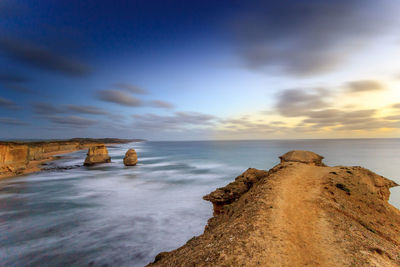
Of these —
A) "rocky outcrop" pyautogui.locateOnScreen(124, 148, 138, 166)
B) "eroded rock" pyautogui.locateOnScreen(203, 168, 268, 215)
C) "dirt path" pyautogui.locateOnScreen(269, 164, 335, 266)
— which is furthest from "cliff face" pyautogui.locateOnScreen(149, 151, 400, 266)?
"rocky outcrop" pyautogui.locateOnScreen(124, 148, 138, 166)

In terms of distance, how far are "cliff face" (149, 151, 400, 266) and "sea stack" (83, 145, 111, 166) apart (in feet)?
148

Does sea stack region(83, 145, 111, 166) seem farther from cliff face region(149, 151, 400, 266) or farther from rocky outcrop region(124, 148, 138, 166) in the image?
cliff face region(149, 151, 400, 266)

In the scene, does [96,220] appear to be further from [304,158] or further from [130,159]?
[130,159]

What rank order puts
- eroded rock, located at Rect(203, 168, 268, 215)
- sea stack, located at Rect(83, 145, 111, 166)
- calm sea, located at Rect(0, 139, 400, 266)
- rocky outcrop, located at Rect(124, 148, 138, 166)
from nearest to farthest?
1. calm sea, located at Rect(0, 139, 400, 266)
2. eroded rock, located at Rect(203, 168, 268, 215)
3. sea stack, located at Rect(83, 145, 111, 166)
4. rocky outcrop, located at Rect(124, 148, 138, 166)

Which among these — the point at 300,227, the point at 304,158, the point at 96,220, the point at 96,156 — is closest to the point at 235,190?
the point at 300,227

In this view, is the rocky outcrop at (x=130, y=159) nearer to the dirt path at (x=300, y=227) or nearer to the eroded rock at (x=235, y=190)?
the eroded rock at (x=235, y=190)

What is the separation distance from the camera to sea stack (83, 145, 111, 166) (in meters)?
44.5

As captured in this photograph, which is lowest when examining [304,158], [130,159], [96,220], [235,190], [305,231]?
[96,220]

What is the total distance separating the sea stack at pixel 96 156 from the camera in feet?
146

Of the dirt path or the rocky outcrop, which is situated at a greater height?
the dirt path

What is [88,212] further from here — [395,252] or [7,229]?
[395,252]

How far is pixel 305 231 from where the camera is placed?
21.8 feet

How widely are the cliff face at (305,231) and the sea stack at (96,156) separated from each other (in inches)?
1780

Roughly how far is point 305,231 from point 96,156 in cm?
5008
